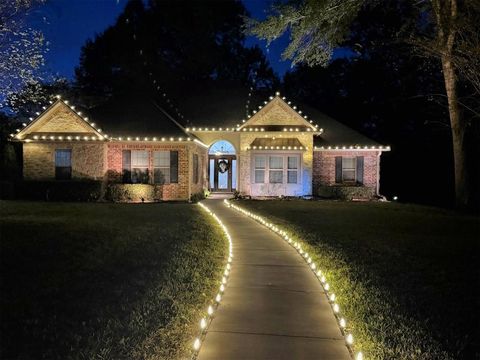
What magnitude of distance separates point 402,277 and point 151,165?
50.6 ft

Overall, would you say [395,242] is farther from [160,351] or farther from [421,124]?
[421,124]

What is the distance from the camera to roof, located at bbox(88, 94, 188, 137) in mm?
21422

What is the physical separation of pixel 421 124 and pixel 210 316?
30.1 metres

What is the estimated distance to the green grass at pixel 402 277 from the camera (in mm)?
5145

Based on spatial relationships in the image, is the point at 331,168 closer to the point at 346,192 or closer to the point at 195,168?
the point at 346,192

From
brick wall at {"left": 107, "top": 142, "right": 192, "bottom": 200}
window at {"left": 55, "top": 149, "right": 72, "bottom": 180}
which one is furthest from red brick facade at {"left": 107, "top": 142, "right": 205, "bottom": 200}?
window at {"left": 55, "top": 149, "right": 72, "bottom": 180}

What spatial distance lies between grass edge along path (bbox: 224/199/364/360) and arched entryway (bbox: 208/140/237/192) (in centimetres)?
1018

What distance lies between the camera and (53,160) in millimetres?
21266

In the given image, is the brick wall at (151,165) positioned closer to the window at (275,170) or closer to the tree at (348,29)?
the window at (275,170)

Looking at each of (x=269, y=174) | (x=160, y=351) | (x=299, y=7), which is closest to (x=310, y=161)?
(x=269, y=174)

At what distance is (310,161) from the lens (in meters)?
22.7

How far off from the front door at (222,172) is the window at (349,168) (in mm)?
5751

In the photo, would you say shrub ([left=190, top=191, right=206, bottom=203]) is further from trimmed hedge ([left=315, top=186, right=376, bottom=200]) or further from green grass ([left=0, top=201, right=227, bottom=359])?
green grass ([left=0, top=201, right=227, bottom=359])

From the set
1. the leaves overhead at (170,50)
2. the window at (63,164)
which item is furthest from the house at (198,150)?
the leaves overhead at (170,50)
